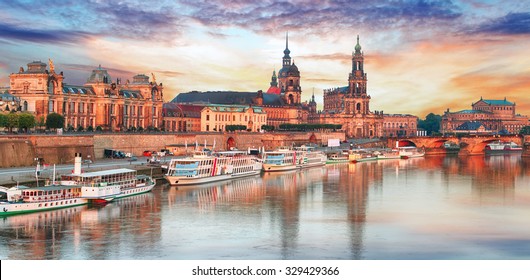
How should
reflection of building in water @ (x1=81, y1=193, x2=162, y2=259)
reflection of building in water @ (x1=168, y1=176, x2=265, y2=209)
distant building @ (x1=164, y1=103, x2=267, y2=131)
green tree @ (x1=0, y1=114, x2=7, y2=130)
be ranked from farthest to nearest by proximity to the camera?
distant building @ (x1=164, y1=103, x2=267, y2=131), green tree @ (x1=0, y1=114, x2=7, y2=130), reflection of building in water @ (x1=168, y1=176, x2=265, y2=209), reflection of building in water @ (x1=81, y1=193, x2=162, y2=259)

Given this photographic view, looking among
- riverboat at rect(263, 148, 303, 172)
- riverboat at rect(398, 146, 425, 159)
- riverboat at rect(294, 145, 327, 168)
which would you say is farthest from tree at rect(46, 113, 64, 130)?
riverboat at rect(398, 146, 425, 159)

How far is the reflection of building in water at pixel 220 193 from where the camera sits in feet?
69.1

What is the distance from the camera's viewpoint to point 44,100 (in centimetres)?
3195

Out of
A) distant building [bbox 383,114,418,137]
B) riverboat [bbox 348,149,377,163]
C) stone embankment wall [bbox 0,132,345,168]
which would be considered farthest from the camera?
distant building [bbox 383,114,418,137]

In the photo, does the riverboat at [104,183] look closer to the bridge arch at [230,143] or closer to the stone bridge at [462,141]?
the bridge arch at [230,143]

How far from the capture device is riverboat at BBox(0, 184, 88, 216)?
17.4 m

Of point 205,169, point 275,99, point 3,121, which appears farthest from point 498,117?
point 3,121

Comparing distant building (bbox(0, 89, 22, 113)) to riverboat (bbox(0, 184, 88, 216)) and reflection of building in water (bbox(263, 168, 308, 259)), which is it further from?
riverboat (bbox(0, 184, 88, 216))

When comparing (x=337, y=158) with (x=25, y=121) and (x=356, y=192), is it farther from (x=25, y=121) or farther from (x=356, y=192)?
(x=25, y=121)

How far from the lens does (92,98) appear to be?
119 ft

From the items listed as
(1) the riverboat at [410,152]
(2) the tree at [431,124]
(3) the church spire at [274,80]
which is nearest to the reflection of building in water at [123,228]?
(1) the riverboat at [410,152]

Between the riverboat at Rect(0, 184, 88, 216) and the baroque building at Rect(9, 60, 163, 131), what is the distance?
13360 mm

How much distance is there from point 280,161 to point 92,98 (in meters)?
9.47
